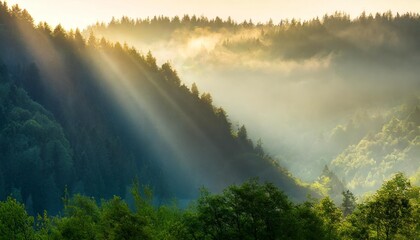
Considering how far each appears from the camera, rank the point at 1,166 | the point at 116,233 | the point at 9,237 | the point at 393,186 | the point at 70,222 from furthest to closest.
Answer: the point at 1,166 → the point at 9,237 → the point at 70,222 → the point at 393,186 → the point at 116,233

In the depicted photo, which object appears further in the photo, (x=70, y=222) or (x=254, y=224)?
(x=70, y=222)

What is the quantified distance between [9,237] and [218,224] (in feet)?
113

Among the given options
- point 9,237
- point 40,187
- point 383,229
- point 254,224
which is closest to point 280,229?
point 254,224

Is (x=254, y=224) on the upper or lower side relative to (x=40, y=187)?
lower

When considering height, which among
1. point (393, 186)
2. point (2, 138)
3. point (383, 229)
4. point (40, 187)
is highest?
point (2, 138)

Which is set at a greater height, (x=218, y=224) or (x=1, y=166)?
(x=1, y=166)

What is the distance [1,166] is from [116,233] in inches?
5763

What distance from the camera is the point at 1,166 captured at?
19212 centimetres

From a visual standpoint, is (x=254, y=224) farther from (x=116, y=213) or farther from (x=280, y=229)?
(x=116, y=213)

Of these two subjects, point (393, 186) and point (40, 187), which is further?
point (40, 187)

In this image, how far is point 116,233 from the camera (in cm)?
6141

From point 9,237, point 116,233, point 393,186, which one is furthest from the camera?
point 9,237

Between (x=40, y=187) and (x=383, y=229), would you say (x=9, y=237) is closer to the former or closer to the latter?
(x=383, y=229)

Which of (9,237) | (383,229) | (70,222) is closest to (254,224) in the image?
(383,229)
